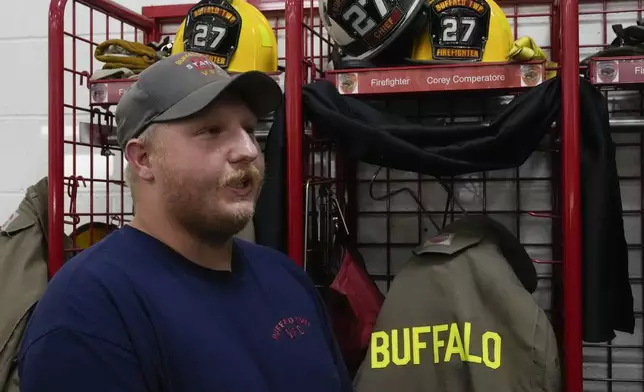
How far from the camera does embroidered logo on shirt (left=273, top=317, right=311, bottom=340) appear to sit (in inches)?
47.1

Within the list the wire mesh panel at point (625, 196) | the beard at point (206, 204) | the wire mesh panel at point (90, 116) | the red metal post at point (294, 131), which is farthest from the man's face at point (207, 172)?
the wire mesh panel at point (625, 196)

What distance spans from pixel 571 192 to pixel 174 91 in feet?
2.98

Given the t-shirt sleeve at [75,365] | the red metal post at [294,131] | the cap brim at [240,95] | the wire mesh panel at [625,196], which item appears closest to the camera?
the t-shirt sleeve at [75,365]

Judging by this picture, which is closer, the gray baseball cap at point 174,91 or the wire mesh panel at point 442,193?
the gray baseball cap at point 174,91

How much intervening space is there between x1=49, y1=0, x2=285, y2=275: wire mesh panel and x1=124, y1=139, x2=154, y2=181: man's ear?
0.72 metres

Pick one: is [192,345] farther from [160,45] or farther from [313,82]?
[160,45]

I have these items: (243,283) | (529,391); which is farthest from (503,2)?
(243,283)

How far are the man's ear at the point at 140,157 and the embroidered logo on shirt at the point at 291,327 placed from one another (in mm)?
332

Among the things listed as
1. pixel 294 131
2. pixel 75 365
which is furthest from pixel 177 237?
pixel 294 131

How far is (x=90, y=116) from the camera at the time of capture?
213cm

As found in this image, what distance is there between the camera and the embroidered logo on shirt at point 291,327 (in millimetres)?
1196

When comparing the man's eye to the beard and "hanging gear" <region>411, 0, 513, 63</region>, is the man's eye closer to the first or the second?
the beard

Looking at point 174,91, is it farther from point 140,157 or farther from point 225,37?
point 225,37

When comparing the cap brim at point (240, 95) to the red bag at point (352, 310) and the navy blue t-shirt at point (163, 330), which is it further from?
the red bag at point (352, 310)
